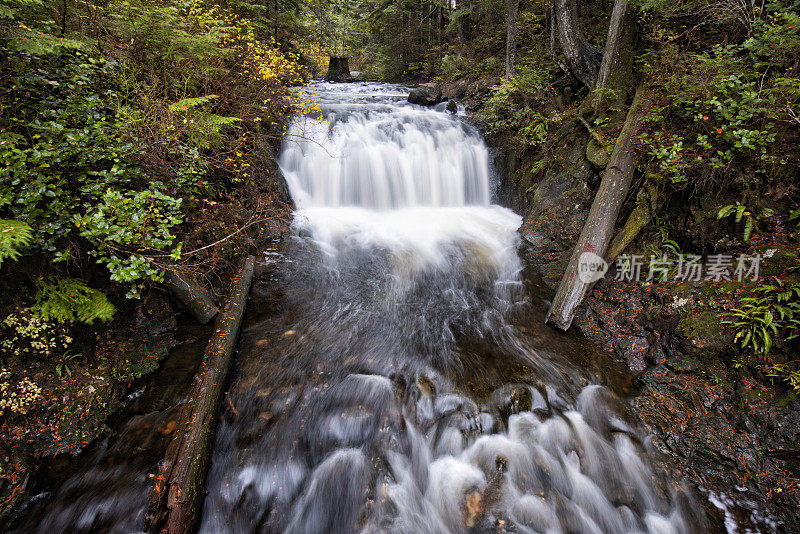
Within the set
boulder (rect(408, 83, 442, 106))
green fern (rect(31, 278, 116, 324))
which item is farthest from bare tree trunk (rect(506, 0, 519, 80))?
green fern (rect(31, 278, 116, 324))

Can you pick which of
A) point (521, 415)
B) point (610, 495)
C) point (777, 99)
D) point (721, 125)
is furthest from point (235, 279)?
point (777, 99)

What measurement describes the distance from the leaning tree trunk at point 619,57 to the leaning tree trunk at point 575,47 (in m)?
0.66

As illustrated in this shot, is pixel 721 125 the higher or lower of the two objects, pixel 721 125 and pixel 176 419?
the higher

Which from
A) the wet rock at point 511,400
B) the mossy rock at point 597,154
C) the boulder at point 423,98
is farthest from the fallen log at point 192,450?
the boulder at point 423,98

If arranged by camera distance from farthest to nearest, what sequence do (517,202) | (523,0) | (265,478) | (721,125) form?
1. (523,0)
2. (517,202)
3. (721,125)
4. (265,478)

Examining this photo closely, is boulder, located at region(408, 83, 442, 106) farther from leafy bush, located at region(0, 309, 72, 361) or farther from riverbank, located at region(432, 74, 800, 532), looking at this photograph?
leafy bush, located at region(0, 309, 72, 361)

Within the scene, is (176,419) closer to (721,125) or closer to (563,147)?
(721,125)

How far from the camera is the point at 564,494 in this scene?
328 cm

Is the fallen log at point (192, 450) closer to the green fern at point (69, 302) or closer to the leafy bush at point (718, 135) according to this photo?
the green fern at point (69, 302)

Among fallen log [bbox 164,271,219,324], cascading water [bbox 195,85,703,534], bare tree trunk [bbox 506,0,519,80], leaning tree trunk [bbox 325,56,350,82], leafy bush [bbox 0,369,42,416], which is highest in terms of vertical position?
leaning tree trunk [bbox 325,56,350,82]

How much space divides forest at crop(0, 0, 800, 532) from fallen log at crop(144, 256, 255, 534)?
0.86 metres

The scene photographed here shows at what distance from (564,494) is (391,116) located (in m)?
10.2

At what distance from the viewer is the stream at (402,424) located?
3.01 m

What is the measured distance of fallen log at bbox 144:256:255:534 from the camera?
8.32 ft
